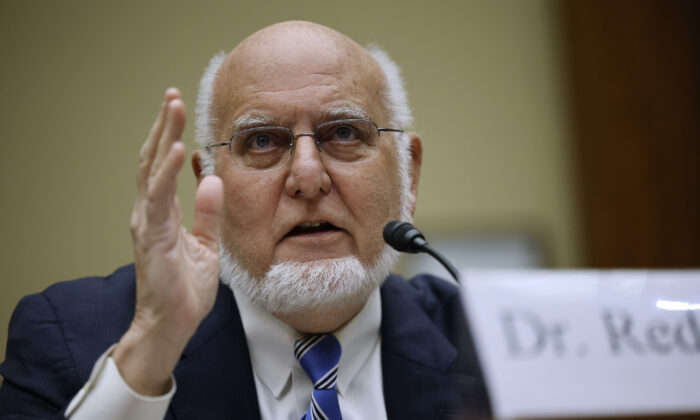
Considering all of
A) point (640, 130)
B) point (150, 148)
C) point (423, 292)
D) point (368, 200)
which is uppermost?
point (150, 148)

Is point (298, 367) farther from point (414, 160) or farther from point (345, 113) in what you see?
point (414, 160)

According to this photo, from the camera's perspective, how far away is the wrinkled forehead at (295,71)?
62.6 inches

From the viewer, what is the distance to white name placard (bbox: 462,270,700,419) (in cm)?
72

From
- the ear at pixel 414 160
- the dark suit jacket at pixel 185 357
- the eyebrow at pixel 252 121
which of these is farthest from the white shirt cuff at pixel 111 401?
the ear at pixel 414 160

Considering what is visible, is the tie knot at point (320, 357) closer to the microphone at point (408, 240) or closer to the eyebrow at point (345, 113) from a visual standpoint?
the microphone at point (408, 240)

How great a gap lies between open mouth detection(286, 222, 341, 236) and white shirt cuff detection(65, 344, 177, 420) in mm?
543

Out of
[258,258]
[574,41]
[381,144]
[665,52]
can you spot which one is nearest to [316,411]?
[258,258]

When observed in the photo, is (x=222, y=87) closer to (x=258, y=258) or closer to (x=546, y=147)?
(x=258, y=258)

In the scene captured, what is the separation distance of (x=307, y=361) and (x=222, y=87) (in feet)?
2.67

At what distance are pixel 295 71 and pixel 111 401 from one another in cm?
92

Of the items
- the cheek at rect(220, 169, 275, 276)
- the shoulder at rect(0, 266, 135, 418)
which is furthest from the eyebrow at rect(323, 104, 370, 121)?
the shoulder at rect(0, 266, 135, 418)

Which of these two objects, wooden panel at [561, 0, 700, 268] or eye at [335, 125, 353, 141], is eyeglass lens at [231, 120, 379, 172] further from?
wooden panel at [561, 0, 700, 268]

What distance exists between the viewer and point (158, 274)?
1091 mm

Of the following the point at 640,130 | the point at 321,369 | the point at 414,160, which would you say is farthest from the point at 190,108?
the point at 640,130
